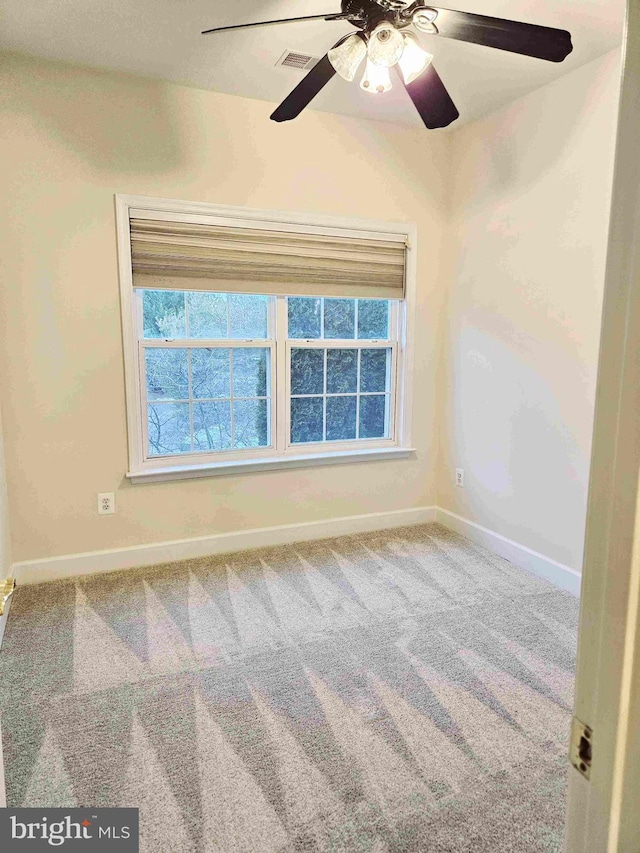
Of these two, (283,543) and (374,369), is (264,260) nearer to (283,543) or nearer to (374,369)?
(374,369)

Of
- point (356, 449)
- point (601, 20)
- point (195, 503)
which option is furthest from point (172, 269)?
point (601, 20)

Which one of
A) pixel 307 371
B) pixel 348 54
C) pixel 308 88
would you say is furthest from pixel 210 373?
pixel 348 54

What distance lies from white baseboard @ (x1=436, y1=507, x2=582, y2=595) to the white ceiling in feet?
8.47

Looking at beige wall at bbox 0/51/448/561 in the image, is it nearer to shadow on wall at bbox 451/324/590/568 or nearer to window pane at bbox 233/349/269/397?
window pane at bbox 233/349/269/397

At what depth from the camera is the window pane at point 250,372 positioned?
3283mm

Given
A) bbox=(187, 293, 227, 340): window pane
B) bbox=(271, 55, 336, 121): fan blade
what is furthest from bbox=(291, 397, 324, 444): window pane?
bbox=(271, 55, 336, 121): fan blade

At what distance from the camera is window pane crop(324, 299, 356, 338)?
11.3ft

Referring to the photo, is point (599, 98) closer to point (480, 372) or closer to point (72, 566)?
point (480, 372)

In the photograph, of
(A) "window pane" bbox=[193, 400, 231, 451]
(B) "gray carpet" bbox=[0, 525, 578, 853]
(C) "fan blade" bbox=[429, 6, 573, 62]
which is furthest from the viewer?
(A) "window pane" bbox=[193, 400, 231, 451]

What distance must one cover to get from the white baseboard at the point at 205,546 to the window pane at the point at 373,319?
1275 millimetres

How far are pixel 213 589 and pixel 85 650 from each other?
2.38ft

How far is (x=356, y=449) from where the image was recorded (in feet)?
11.9

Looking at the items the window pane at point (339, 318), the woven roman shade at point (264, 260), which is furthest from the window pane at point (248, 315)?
the window pane at point (339, 318)

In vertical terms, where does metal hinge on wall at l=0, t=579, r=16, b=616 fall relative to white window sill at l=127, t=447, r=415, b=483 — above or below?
above
